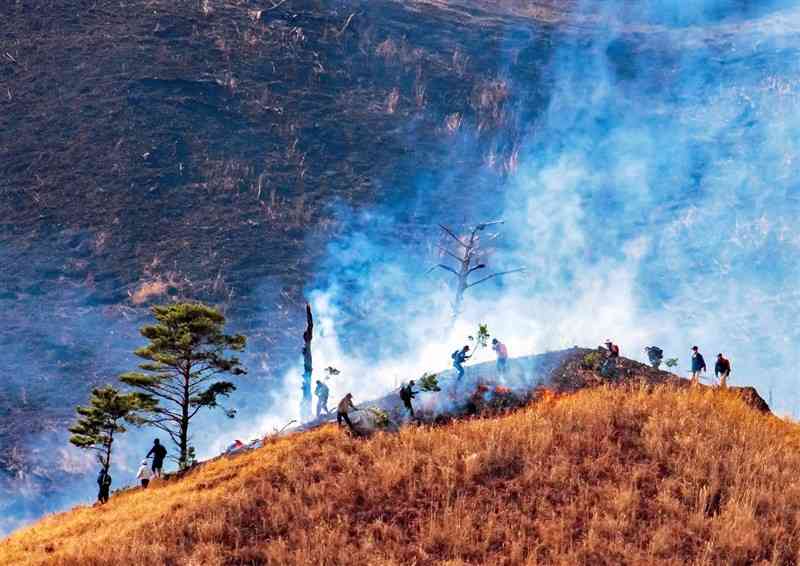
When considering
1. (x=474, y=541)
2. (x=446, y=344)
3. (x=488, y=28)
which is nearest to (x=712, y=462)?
(x=474, y=541)

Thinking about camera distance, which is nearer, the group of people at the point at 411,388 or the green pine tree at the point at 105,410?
the group of people at the point at 411,388

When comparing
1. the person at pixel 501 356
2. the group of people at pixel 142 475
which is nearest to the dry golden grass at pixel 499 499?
the group of people at pixel 142 475

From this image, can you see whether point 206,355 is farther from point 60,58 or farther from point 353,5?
point 353,5

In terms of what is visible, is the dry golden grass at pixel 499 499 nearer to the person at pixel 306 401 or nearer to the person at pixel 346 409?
the person at pixel 346 409

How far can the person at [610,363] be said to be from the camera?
17.5m

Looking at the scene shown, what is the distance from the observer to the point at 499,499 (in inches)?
473

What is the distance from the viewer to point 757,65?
5538cm

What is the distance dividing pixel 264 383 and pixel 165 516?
19389 millimetres

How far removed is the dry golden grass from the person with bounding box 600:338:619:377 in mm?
2441

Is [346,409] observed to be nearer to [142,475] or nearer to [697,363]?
[142,475]

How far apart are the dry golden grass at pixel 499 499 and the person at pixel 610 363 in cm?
244

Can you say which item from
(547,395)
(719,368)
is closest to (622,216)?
(719,368)

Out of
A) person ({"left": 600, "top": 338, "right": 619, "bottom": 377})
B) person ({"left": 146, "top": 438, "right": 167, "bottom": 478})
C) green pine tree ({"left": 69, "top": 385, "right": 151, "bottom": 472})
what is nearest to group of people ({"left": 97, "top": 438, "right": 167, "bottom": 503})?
person ({"left": 146, "top": 438, "right": 167, "bottom": 478})

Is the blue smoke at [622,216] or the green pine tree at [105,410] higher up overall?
the blue smoke at [622,216]
